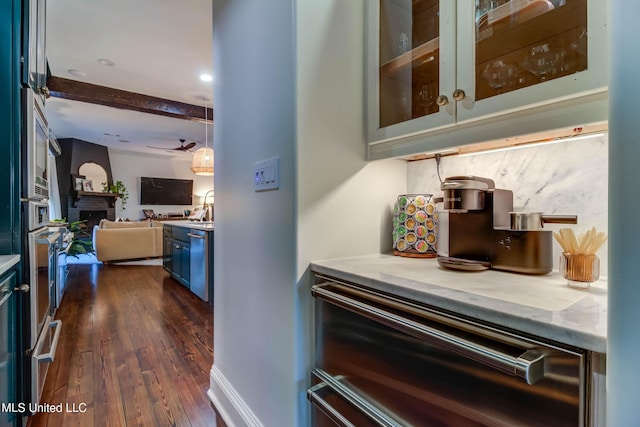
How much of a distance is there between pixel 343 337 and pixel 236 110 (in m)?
1.19

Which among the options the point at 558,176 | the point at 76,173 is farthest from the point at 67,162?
the point at 558,176

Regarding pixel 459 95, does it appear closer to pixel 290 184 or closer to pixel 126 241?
pixel 290 184

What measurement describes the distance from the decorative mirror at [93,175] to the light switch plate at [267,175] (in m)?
8.92

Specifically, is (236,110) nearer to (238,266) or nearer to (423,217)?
(238,266)

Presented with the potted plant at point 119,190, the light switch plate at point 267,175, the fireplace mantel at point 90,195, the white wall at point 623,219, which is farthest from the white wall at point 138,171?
the white wall at point 623,219

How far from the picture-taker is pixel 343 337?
1065mm

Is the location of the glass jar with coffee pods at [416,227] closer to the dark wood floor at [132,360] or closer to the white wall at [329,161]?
the white wall at [329,161]

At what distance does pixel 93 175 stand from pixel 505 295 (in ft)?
33.4

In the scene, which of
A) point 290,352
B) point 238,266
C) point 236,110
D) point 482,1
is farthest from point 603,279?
point 236,110

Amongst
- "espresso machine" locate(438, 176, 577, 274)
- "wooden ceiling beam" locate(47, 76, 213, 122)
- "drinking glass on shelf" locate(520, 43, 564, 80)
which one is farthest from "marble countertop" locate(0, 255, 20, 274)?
"wooden ceiling beam" locate(47, 76, 213, 122)

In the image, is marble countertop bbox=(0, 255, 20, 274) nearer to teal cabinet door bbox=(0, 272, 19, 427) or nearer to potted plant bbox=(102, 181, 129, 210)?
teal cabinet door bbox=(0, 272, 19, 427)

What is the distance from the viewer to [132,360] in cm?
218

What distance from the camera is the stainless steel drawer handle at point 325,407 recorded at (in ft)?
3.29

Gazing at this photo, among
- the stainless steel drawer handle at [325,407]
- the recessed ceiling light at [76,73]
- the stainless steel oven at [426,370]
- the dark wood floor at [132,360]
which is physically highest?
the recessed ceiling light at [76,73]
